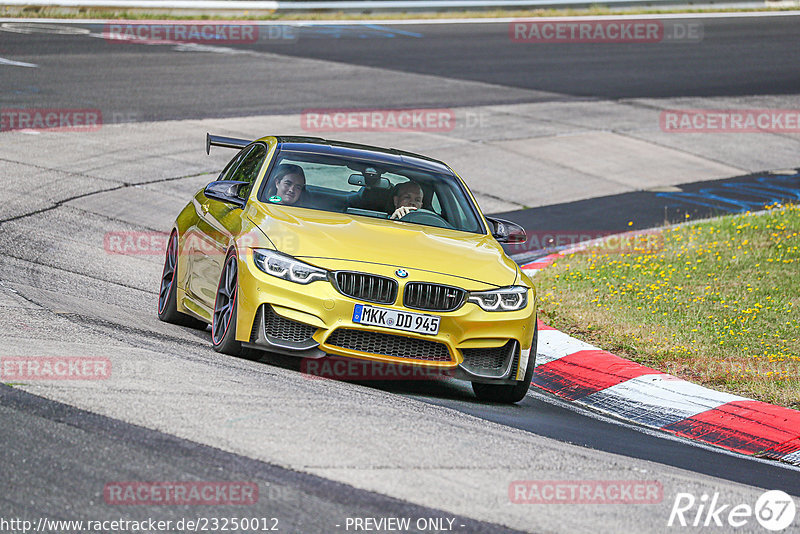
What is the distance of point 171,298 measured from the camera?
923 cm

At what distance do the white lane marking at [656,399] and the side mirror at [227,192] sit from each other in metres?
2.87

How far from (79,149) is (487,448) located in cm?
1191

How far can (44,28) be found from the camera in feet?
90.9

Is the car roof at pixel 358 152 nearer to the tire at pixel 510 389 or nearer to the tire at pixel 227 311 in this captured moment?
the tire at pixel 227 311

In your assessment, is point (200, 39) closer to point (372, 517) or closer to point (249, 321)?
point (249, 321)

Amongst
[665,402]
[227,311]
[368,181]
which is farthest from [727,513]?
[368,181]

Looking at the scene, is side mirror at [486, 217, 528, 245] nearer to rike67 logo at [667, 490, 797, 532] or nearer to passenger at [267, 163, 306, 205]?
passenger at [267, 163, 306, 205]

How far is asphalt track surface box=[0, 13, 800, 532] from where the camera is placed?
503cm

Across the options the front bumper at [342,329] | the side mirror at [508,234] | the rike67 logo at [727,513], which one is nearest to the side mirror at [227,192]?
the front bumper at [342,329]

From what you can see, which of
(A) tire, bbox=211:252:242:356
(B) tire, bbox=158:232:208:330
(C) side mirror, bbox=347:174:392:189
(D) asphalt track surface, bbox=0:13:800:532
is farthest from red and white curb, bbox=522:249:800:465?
(B) tire, bbox=158:232:208:330

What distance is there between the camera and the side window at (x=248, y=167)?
8867mm

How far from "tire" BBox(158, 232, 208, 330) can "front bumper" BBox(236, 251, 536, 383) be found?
1.79 meters

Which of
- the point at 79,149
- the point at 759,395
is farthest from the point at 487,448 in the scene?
the point at 79,149

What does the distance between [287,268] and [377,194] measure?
60.8 inches
